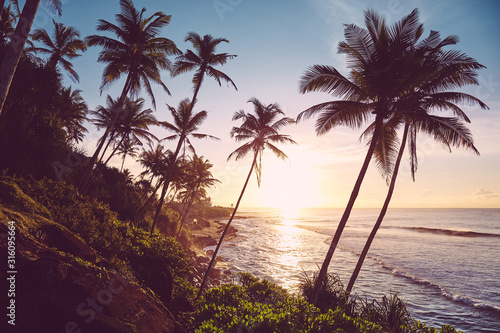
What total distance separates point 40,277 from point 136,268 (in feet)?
16.2

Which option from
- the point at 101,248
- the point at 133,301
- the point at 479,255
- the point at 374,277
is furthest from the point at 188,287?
the point at 479,255

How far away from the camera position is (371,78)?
7.90 m

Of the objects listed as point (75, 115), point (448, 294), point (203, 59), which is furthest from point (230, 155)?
point (75, 115)

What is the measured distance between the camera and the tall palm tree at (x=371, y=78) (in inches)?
296

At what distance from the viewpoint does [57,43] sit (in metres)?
21.3

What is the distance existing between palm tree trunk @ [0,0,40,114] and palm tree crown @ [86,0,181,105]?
360 inches

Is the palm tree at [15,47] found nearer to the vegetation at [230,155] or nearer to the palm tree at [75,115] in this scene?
the vegetation at [230,155]

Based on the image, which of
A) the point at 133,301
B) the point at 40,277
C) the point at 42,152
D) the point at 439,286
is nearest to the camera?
the point at 40,277

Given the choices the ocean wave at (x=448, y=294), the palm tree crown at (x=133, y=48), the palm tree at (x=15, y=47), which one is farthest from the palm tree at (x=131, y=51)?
the ocean wave at (x=448, y=294)

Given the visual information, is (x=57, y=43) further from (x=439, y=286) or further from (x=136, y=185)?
(x=439, y=286)

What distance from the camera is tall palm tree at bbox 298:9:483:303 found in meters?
7.51

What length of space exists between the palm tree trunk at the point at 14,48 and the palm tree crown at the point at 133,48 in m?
9.15

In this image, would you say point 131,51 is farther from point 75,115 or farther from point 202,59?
point 75,115

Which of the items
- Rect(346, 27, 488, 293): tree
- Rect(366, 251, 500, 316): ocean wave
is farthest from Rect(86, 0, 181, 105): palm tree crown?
Rect(366, 251, 500, 316): ocean wave
